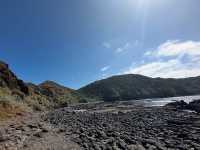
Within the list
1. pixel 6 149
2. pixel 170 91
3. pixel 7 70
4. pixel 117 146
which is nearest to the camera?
pixel 6 149

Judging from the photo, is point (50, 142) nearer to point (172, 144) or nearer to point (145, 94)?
point (172, 144)

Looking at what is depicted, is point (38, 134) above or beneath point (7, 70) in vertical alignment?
beneath

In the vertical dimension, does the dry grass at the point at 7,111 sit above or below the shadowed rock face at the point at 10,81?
below

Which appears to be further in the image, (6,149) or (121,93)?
(121,93)

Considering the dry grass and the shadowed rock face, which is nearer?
the dry grass

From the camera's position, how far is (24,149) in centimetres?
1200

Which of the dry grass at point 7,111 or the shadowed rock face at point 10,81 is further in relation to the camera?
the shadowed rock face at point 10,81

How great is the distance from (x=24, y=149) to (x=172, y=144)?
8664 millimetres

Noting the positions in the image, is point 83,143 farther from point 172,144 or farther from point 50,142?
point 172,144

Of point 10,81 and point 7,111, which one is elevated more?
point 10,81

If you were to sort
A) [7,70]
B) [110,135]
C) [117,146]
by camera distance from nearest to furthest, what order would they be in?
[117,146]
[110,135]
[7,70]

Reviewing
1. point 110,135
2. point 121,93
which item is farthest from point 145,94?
point 110,135

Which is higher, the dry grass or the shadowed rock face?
the shadowed rock face

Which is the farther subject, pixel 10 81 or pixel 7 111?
pixel 10 81
